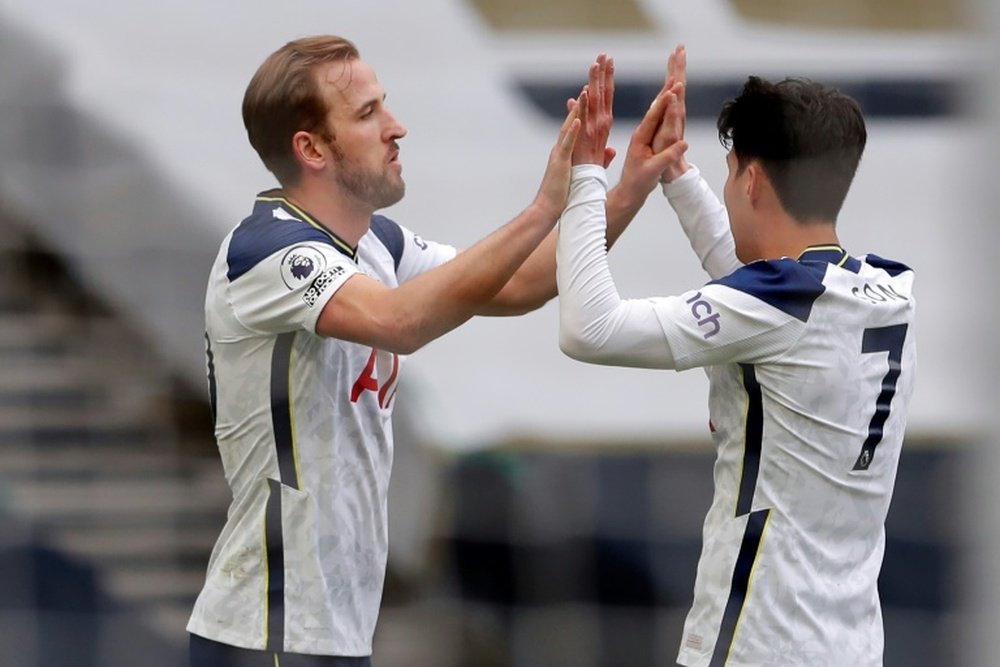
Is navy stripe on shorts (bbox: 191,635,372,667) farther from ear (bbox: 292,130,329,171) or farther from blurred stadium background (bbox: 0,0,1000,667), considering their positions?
blurred stadium background (bbox: 0,0,1000,667)

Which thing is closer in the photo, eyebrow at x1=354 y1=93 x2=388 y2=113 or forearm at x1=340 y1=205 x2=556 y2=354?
forearm at x1=340 y1=205 x2=556 y2=354

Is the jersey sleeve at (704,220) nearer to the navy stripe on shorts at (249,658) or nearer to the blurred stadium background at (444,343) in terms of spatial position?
the navy stripe on shorts at (249,658)

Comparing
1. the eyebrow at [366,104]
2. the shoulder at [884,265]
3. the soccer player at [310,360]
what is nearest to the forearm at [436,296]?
the soccer player at [310,360]

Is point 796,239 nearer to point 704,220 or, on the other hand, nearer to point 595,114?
point 704,220

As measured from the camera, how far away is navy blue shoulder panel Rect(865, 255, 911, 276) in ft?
7.22

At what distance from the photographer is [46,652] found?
4.17m

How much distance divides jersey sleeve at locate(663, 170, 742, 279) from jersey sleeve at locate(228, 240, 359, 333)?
0.50 metres

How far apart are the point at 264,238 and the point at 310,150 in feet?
0.57

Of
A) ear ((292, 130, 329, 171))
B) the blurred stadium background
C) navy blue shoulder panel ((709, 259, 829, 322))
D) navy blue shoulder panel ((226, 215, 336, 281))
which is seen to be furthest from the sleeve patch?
the blurred stadium background

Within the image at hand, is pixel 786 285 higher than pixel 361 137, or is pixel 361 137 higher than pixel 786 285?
pixel 361 137

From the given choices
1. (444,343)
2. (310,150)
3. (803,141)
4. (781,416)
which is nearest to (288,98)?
(310,150)

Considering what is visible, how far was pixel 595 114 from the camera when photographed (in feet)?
7.11

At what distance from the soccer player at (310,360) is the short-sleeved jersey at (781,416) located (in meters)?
0.22

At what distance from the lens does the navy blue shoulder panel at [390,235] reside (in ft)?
8.47
